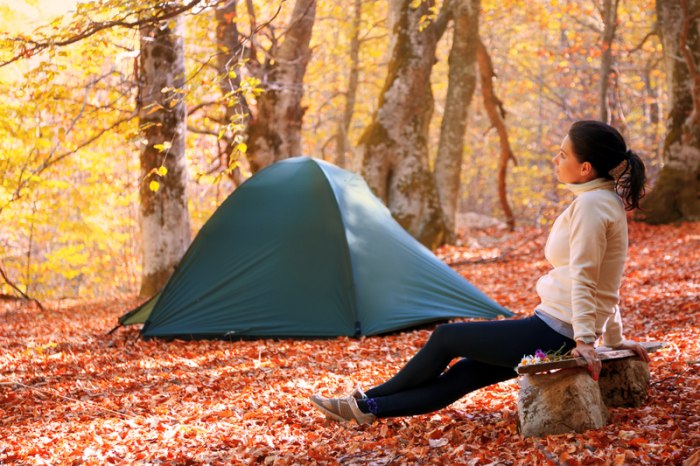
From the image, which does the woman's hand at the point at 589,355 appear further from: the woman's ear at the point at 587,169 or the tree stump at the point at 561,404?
the woman's ear at the point at 587,169

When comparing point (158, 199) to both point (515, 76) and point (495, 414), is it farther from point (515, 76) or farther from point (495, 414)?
point (515, 76)

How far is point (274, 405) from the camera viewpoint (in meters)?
4.27

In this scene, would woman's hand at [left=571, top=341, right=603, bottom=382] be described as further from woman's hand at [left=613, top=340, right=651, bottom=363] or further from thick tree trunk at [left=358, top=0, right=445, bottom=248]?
thick tree trunk at [left=358, top=0, right=445, bottom=248]

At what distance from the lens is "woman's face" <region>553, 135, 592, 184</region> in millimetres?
3105

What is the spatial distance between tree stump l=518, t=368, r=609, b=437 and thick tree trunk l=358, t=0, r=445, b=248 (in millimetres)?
8660

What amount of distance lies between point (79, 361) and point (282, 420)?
8.59 feet

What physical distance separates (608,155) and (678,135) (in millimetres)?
9270

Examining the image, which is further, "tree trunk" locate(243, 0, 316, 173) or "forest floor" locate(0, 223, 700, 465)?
"tree trunk" locate(243, 0, 316, 173)

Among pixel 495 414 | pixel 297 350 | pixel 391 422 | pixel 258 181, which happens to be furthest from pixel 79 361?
pixel 495 414

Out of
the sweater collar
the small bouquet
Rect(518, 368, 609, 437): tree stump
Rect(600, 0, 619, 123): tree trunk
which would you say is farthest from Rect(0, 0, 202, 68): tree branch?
Rect(600, 0, 619, 123): tree trunk

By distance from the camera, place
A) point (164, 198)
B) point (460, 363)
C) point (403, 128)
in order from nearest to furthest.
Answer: point (460, 363), point (164, 198), point (403, 128)

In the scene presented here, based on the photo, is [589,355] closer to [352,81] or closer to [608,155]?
[608,155]

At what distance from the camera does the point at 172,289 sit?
21.9 ft

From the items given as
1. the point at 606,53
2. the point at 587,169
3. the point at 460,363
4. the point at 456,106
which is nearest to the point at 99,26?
the point at 460,363
